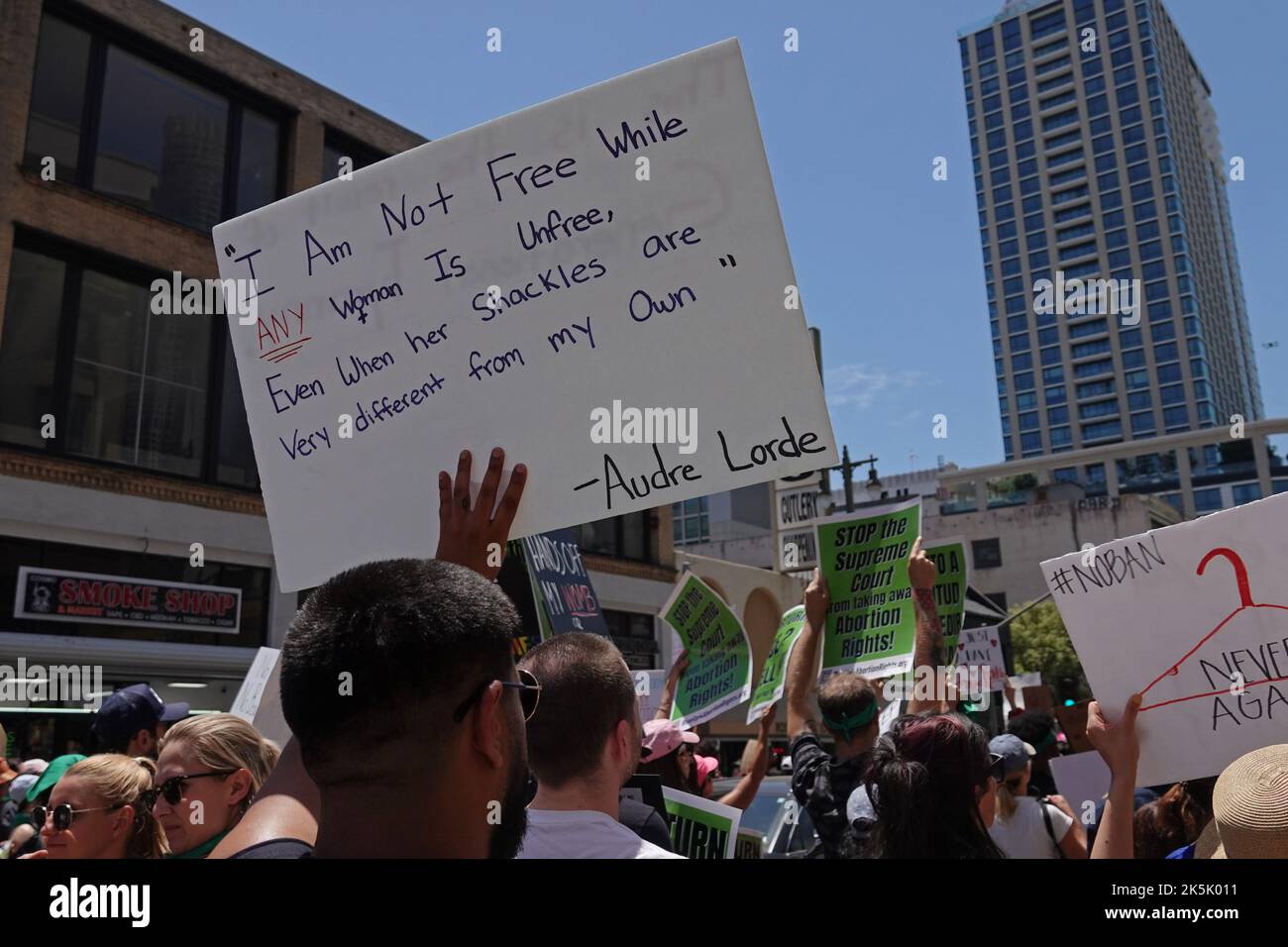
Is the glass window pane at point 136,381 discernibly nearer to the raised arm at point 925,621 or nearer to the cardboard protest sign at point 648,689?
the cardboard protest sign at point 648,689

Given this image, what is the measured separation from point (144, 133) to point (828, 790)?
15793mm

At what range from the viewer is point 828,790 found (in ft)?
11.4

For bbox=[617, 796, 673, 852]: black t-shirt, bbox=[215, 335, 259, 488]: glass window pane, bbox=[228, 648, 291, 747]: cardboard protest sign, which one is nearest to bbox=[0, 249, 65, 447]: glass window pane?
bbox=[215, 335, 259, 488]: glass window pane

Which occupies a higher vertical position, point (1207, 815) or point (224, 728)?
point (224, 728)

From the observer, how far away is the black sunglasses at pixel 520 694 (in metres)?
1.39

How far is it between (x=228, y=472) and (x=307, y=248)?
1405cm

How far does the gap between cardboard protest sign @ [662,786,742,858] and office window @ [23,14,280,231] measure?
14.4 m

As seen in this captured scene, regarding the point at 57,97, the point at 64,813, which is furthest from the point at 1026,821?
the point at 57,97

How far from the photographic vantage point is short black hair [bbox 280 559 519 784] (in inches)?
53.2

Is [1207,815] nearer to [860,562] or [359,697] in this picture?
[860,562]

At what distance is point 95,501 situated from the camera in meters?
13.8

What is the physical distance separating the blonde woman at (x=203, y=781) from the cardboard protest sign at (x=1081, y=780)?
9.46 ft
